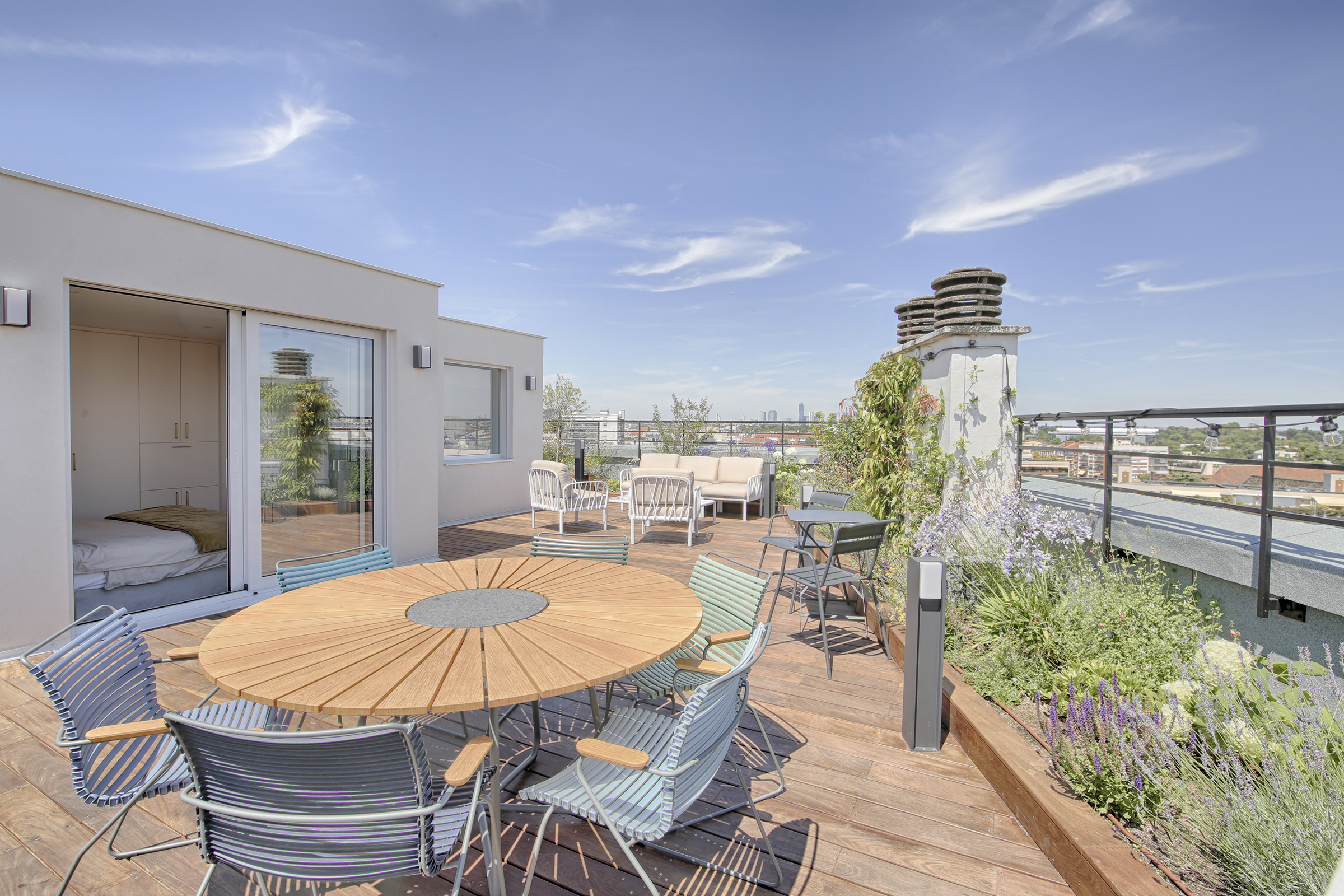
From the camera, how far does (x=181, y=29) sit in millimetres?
5262

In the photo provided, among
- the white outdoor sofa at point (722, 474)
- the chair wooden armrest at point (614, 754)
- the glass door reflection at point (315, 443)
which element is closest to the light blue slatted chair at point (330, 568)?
the chair wooden armrest at point (614, 754)

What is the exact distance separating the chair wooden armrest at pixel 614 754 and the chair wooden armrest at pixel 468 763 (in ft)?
0.68

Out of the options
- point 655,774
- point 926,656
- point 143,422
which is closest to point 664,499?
point 926,656

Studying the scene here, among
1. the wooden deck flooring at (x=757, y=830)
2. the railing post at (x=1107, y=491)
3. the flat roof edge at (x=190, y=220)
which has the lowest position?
the wooden deck flooring at (x=757, y=830)

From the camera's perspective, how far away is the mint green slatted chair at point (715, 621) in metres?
2.24

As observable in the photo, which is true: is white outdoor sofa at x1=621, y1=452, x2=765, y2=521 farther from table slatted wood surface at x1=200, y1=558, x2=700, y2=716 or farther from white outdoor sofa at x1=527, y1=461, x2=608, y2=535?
table slatted wood surface at x1=200, y1=558, x2=700, y2=716

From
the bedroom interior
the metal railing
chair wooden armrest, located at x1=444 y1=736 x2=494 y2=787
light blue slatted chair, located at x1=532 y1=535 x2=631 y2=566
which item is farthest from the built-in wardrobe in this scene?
the metal railing

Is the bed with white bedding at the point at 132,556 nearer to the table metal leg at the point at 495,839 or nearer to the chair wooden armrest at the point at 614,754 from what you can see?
the table metal leg at the point at 495,839

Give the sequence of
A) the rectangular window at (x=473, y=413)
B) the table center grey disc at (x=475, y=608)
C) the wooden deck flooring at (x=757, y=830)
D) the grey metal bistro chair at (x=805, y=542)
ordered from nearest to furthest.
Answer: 1. the wooden deck flooring at (x=757, y=830)
2. the table center grey disc at (x=475, y=608)
3. the grey metal bistro chair at (x=805, y=542)
4. the rectangular window at (x=473, y=413)

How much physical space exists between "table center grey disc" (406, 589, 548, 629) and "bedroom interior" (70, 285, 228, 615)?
3.41 meters

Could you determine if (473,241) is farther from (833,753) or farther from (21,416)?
(833,753)

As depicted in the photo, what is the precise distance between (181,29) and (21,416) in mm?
4176

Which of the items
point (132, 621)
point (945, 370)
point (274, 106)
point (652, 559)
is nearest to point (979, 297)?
point (945, 370)

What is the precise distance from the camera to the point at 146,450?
6.27m
